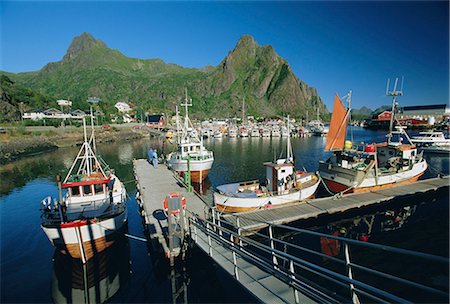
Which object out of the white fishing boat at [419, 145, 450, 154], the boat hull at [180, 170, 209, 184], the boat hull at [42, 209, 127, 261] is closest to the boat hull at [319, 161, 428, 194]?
the boat hull at [180, 170, 209, 184]

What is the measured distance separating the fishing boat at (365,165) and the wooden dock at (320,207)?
3.31 ft

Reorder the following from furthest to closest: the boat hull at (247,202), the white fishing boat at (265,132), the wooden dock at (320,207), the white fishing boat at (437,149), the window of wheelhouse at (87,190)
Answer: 1. the white fishing boat at (265,132)
2. the white fishing boat at (437,149)
3. the boat hull at (247,202)
4. the wooden dock at (320,207)
5. the window of wheelhouse at (87,190)

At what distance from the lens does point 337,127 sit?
89.6ft

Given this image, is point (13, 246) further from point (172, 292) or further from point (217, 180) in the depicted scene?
point (217, 180)

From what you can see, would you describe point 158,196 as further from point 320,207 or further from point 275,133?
point 275,133

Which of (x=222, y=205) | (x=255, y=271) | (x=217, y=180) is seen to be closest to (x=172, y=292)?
(x=255, y=271)

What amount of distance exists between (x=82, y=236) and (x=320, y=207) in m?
16.3

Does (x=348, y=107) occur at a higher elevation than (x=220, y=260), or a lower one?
higher

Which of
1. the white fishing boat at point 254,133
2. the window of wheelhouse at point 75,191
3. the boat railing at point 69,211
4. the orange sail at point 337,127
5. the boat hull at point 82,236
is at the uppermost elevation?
the orange sail at point 337,127

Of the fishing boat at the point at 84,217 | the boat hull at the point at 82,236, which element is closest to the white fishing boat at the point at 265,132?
the fishing boat at the point at 84,217

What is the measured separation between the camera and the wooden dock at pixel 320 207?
52.3ft

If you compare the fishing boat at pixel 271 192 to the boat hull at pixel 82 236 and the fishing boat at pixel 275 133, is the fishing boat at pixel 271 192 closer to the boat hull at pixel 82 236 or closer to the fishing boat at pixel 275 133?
the boat hull at pixel 82 236

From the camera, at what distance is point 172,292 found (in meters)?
11.7

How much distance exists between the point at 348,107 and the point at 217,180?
18828 mm
